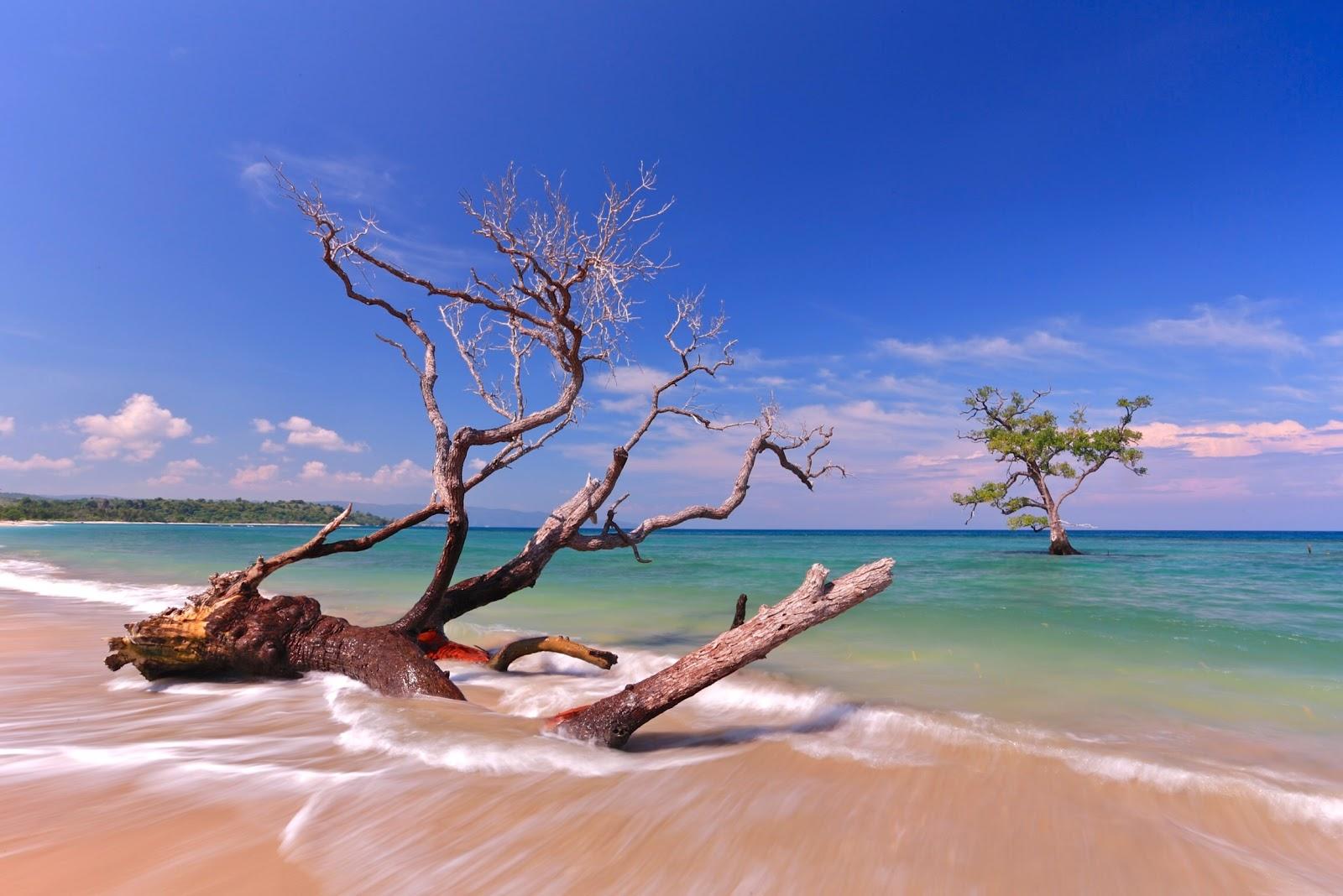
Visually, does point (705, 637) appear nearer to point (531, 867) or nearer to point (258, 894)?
point (531, 867)

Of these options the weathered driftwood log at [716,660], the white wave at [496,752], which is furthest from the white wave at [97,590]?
the weathered driftwood log at [716,660]

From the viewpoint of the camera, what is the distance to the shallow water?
3.49 meters

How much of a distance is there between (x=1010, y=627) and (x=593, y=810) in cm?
1066

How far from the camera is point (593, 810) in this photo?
13.5 ft

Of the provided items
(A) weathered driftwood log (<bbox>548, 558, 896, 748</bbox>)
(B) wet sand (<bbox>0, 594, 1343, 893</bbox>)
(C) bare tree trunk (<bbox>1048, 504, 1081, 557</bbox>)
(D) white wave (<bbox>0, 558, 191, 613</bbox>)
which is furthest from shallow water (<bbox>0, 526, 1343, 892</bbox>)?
(C) bare tree trunk (<bbox>1048, 504, 1081, 557</bbox>)

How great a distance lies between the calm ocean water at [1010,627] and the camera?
7199mm

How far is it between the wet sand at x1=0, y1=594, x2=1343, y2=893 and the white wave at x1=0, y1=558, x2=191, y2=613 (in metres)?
9.97

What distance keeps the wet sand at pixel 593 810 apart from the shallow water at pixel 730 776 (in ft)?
0.07

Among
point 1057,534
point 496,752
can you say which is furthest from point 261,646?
point 1057,534

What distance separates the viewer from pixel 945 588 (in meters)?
19.2

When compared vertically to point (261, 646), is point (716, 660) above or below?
above

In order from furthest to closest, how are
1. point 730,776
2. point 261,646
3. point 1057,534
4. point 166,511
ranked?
point 166,511 → point 1057,534 → point 261,646 → point 730,776

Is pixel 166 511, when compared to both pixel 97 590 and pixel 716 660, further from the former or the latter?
pixel 716 660

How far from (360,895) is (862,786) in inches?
133
